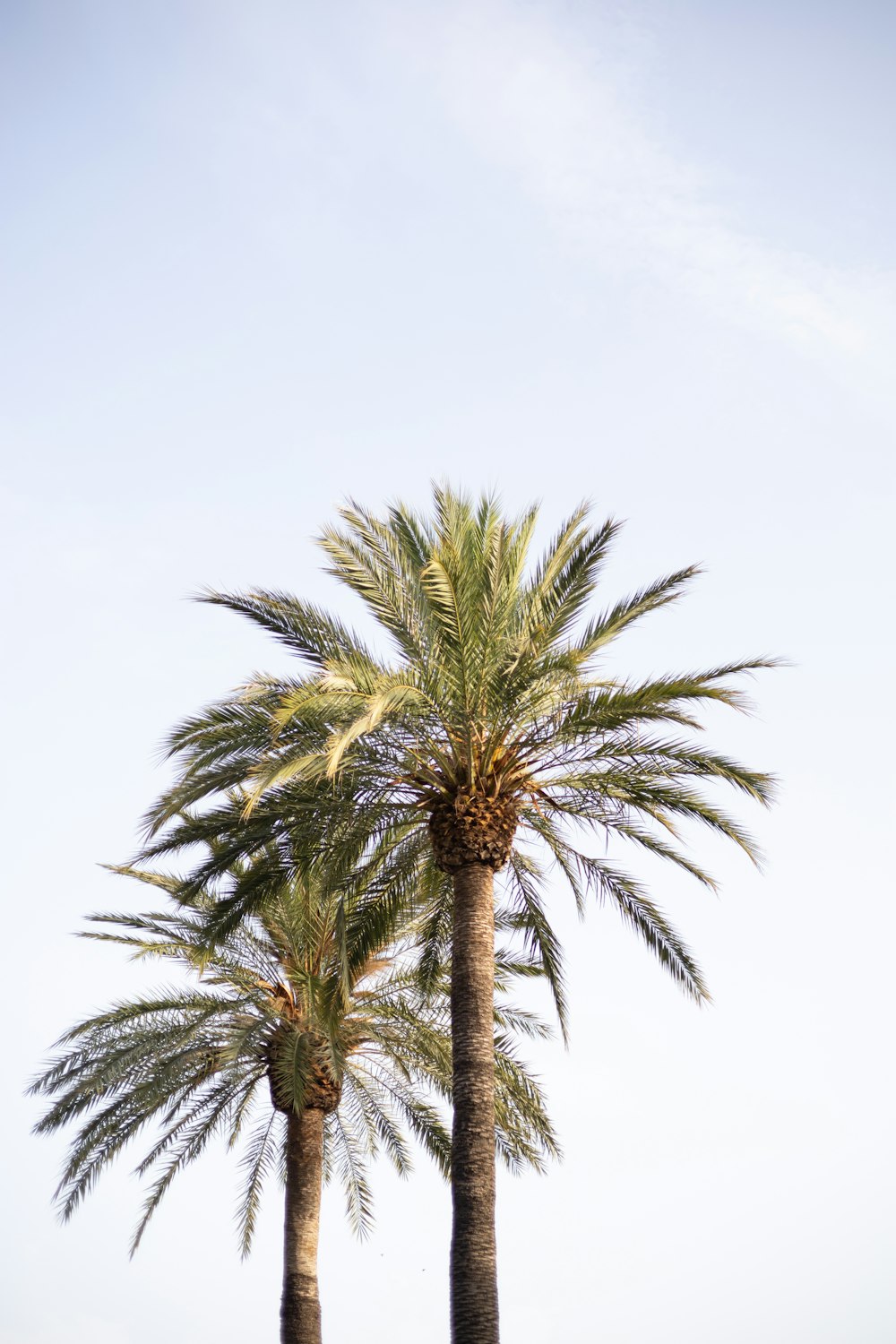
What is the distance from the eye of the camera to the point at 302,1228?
20750 millimetres

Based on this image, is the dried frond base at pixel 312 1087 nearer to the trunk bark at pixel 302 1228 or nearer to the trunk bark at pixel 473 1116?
the trunk bark at pixel 302 1228

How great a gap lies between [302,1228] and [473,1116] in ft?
23.9

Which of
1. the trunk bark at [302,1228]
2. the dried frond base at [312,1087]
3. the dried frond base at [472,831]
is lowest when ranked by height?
the trunk bark at [302,1228]

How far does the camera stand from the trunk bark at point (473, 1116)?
13.8m

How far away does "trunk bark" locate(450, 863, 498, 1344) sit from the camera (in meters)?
13.8

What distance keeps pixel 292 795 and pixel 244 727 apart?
3.05 feet

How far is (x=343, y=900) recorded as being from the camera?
1636 centimetres

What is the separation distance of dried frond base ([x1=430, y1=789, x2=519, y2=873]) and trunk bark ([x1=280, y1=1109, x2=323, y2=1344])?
6.24m

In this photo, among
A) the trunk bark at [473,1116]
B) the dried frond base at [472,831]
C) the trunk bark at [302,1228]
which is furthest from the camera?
the trunk bark at [302,1228]

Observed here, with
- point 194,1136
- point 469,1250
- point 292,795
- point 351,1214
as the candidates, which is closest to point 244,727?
point 292,795

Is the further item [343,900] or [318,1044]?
[318,1044]

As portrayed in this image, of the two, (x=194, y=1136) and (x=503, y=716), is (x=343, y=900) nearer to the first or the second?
(x=503, y=716)

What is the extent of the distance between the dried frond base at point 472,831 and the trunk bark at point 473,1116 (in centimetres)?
14

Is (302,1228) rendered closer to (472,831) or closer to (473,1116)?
(473,1116)
